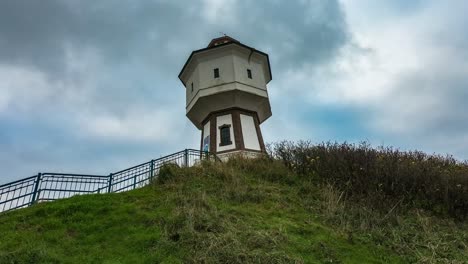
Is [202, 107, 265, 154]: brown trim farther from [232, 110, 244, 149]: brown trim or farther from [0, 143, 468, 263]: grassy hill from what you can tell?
[0, 143, 468, 263]: grassy hill

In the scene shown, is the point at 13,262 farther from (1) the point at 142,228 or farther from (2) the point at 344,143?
(2) the point at 344,143

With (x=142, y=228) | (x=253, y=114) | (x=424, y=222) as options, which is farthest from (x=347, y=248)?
(x=253, y=114)

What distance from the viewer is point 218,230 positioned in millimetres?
Result: 8508

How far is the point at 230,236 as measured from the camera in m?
7.93

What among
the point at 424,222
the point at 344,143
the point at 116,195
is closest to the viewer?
the point at 424,222

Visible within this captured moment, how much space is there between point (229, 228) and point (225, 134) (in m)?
12.8

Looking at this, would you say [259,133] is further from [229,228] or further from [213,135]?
[229,228]

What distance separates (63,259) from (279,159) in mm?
9873

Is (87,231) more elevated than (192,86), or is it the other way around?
(192,86)

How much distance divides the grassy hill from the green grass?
0.02m

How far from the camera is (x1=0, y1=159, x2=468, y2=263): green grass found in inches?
298

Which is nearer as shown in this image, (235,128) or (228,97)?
(235,128)

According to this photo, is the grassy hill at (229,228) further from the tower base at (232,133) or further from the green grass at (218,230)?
the tower base at (232,133)

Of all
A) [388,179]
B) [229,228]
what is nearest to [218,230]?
[229,228]
